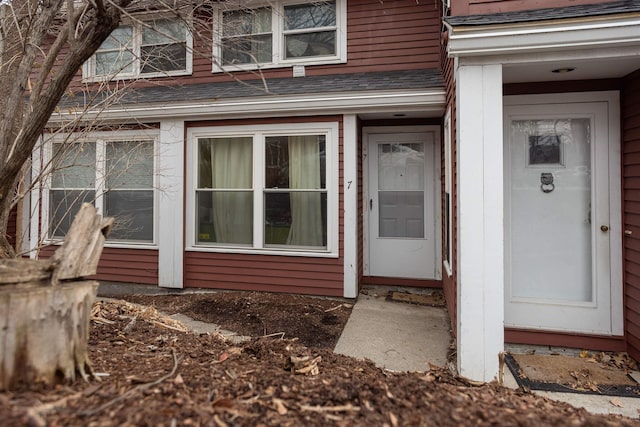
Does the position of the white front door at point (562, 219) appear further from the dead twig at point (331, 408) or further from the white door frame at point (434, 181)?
the dead twig at point (331, 408)

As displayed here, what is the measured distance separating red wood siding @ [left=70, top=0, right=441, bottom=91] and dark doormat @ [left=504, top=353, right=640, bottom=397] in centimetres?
400

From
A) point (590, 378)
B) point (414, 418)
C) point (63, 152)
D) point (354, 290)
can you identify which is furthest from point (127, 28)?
point (590, 378)

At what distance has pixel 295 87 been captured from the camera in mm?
5004

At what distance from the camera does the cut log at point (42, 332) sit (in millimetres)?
1431

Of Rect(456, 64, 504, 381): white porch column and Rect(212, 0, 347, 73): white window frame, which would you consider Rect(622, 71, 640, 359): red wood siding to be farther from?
Rect(212, 0, 347, 73): white window frame

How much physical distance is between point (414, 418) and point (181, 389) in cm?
105

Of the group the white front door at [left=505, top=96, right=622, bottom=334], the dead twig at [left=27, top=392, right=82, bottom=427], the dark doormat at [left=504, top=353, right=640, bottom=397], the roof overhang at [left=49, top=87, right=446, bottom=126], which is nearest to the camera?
the dead twig at [left=27, top=392, right=82, bottom=427]

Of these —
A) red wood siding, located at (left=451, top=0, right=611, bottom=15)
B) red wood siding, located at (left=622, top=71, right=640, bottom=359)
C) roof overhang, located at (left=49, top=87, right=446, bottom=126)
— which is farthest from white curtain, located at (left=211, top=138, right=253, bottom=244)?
red wood siding, located at (left=622, top=71, right=640, bottom=359)

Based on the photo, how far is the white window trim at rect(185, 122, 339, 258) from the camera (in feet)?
16.0

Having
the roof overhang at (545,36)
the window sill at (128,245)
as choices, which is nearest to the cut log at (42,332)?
the roof overhang at (545,36)

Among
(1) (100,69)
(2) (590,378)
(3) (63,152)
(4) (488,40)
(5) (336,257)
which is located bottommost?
(2) (590,378)

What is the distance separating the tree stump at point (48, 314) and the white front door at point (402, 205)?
4.32 meters

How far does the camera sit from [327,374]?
1988mm

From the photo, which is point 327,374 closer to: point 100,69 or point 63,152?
point 63,152
